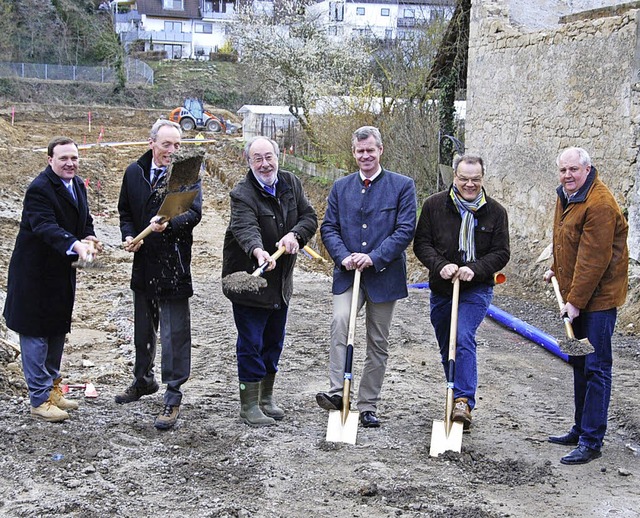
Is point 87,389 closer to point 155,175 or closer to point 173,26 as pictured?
point 155,175

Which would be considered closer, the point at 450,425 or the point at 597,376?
the point at 597,376

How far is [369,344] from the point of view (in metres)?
5.86

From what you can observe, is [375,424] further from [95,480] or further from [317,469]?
[95,480]

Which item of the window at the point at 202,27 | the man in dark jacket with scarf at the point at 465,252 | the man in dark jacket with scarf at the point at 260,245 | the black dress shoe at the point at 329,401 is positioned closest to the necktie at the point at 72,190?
the man in dark jacket with scarf at the point at 260,245

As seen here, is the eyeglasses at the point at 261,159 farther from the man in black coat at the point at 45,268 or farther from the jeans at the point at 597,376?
the jeans at the point at 597,376

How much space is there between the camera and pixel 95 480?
4.75 metres

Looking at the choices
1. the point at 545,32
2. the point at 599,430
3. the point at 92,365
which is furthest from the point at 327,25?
the point at 599,430

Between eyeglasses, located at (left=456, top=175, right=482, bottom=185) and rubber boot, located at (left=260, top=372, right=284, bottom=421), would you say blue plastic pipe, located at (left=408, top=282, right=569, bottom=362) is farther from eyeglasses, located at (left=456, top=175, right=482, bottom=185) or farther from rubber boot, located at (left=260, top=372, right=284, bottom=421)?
rubber boot, located at (left=260, top=372, right=284, bottom=421)

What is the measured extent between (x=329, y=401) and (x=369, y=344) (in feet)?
1.69

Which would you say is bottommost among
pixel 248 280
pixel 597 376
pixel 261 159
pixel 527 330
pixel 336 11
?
pixel 527 330

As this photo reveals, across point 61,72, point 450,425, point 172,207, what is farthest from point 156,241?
point 61,72

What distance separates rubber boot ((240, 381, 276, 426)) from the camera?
19.1 feet

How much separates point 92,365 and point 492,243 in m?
4.18

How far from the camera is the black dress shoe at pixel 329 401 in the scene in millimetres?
5590
